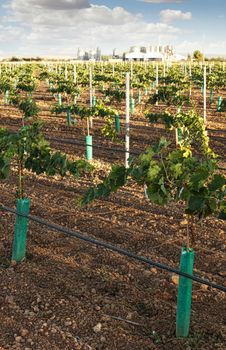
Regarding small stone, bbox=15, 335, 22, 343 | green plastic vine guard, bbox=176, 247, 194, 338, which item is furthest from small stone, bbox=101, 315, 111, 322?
small stone, bbox=15, 335, 22, 343

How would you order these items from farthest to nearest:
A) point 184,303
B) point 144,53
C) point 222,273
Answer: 1. point 144,53
2. point 222,273
3. point 184,303

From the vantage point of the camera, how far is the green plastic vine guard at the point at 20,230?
6035 millimetres

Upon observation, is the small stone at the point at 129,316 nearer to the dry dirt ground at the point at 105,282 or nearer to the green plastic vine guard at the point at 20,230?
the dry dirt ground at the point at 105,282

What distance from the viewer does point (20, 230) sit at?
6129mm

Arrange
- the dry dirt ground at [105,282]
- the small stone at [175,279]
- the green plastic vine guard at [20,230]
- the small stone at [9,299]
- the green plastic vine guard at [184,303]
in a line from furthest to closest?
the green plastic vine guard at [20,230]
the small stone at [175,279]
the small stone at [9,299]
the dry dirt ground at [105,282]
the green plastic vine guard at [184,303]

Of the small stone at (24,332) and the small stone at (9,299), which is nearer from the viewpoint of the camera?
the small stone at (24,332)

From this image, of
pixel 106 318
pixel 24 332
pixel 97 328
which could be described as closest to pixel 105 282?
pixel 106 318

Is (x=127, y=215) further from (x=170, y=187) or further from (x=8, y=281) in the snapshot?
(x=170, y=187)

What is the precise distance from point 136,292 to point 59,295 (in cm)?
89

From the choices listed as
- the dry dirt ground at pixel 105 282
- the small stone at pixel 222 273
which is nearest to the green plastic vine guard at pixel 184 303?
the dry dirt ground at pixel 105 282

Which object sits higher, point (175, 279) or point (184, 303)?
point (184, 303)

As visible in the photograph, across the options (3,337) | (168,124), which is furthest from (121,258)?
(168,124)

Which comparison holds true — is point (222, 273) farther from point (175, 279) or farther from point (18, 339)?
point (18, 339)

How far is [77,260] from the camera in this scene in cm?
632
